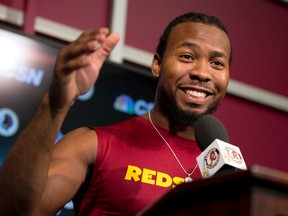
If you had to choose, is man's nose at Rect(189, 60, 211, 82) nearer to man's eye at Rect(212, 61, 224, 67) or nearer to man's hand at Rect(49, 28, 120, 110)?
man's eye at Rect(212, 61, 224, 67)

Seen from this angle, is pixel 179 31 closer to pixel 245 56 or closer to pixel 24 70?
pixel 24 70

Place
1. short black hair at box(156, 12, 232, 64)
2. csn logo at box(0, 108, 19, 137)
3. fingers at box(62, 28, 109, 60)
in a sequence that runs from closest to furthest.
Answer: fingers at box(62, 28, 109, 60), short black hair at box(156, 12, 232, 64), csn logo at box(0, 108, 19, 137)

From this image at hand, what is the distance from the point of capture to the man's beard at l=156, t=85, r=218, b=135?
1.85 metres

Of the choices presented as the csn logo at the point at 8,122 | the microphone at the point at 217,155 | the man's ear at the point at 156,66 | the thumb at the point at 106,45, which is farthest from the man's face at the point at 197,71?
the csn logo at the point at 8,122

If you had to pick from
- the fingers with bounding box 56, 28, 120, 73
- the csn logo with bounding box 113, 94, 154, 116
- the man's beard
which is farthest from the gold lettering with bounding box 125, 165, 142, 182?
the csn logo with bounding box 113, 94, 154, 116

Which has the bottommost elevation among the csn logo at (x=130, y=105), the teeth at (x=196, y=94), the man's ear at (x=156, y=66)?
the csn logo at (x=130, y=105)

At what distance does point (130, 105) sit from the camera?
105 inches

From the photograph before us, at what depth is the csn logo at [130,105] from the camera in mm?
2643

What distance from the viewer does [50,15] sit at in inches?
108

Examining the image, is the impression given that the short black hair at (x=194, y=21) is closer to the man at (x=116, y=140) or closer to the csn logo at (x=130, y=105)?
the man at (x=116, y=140)

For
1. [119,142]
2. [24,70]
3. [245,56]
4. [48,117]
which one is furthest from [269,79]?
[48,117]

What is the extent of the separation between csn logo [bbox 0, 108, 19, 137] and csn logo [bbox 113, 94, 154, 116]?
0.46 meters

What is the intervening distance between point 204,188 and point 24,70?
1.59m

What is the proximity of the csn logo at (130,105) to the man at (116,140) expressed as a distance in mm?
617
